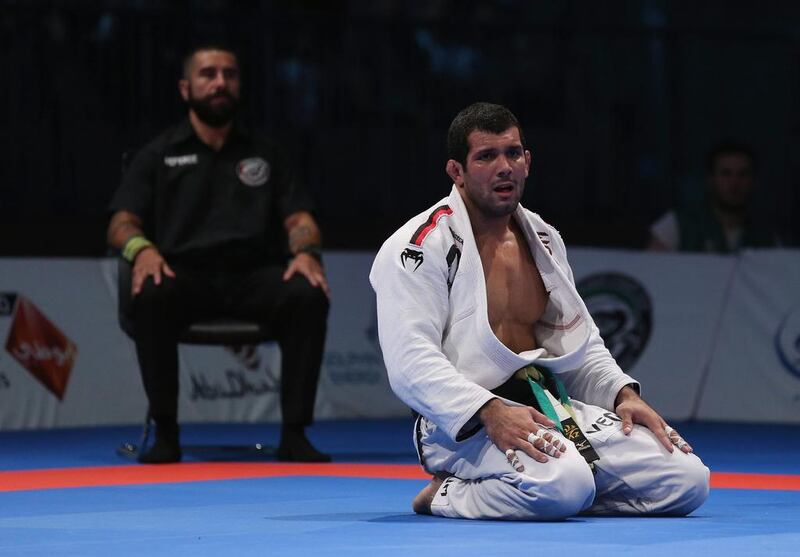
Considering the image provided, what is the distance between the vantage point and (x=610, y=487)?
438 cm

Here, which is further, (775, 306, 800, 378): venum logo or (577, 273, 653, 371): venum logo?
(577, 273, 653, 371): venum logo

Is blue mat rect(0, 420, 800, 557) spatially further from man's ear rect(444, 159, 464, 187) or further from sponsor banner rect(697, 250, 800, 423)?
sponsor banner rect(697, 250, 800, 423)

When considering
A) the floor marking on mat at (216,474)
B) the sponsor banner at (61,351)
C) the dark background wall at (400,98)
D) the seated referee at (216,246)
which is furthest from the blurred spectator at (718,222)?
the floor marking on mat at (216,474)

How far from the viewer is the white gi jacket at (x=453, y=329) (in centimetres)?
426

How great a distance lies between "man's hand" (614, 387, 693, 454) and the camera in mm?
4379

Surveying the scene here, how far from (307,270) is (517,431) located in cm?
239

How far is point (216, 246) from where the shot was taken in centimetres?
652

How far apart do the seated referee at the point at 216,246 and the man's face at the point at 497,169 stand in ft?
6.56

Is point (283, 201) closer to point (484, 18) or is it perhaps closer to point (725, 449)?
point (725, 449)

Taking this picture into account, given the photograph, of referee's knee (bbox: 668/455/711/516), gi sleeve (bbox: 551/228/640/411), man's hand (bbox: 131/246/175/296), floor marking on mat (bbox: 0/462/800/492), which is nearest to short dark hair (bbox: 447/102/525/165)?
gi sleeve (bbox: 551/228/640/411)

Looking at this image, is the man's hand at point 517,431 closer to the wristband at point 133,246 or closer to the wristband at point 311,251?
the wristband at point 311,251

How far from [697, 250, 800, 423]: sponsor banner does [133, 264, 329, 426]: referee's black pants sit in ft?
→ 9.60

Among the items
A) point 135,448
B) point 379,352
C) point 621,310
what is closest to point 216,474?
point 135,448

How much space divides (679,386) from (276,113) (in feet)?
11.0
